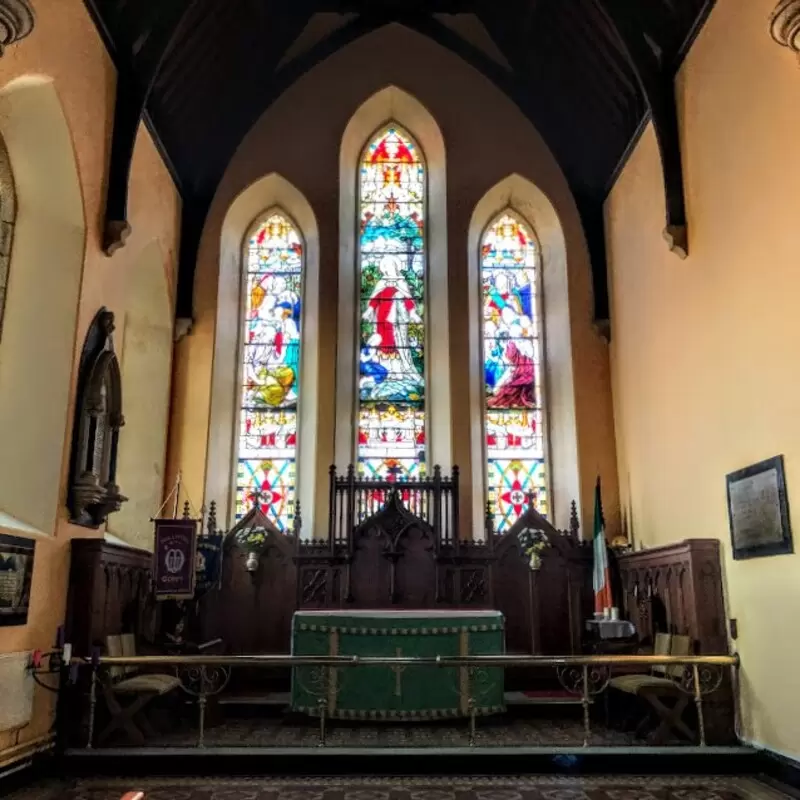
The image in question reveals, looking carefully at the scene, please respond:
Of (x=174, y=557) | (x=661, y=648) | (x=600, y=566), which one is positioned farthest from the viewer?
(x=600, y=566)

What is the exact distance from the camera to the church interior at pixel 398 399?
552 cm

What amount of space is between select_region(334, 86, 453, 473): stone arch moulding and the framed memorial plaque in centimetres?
377

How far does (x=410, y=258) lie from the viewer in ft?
33.8

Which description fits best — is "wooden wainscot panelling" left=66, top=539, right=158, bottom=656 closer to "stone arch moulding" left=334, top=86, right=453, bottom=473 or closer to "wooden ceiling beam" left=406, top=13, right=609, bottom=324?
"stone arch moulding" left=334, top=86, right=453, bottom=473

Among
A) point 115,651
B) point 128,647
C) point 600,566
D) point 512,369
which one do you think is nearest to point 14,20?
point 115,651

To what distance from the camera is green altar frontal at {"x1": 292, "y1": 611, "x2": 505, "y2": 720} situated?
6.35m

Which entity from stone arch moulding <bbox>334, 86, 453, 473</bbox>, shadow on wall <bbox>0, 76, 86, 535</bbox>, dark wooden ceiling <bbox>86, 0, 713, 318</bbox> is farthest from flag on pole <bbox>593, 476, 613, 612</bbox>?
shadow on wall <bbox>0, 76, 86, 535</bbox>

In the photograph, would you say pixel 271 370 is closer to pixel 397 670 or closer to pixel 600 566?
pixel 600 566

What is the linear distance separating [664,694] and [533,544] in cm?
274

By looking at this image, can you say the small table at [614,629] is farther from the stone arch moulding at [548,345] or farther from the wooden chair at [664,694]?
the stone arch moulding at [548,345]

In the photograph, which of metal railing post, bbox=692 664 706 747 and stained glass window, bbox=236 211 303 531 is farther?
stained glass window, bbox=236 211 303 531

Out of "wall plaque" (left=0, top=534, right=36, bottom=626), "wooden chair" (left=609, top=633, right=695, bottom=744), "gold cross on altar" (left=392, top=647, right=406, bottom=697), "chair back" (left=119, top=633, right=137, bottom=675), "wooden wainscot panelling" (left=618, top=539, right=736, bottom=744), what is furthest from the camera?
"chair back" (left=119, top=633, right=137, bottom=675)

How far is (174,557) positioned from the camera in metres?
7.20

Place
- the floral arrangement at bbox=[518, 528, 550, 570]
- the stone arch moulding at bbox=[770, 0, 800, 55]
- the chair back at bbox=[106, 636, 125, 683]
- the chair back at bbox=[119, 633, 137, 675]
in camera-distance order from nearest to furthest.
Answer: the stone arch moulding at bbox=[770, 0, 800, 55] → the chair back at bbox=[106, 636, 125, 683] → the chair back at bbox=[119, 633, 137, 675] → the floral arrangement at bbox=[518, 528, 550, 570]
